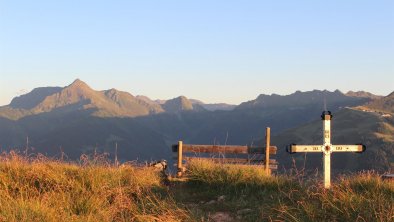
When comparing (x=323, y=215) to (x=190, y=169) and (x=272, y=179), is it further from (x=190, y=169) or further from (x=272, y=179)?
(x=190, y=169)

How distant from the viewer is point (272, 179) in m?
10.7

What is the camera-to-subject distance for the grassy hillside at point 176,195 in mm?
6664

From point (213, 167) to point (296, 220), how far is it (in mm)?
5417

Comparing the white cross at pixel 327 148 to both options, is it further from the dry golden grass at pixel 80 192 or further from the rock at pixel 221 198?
the dry golden grass at pixel 80 192

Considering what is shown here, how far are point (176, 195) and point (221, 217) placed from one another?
2.07 meters

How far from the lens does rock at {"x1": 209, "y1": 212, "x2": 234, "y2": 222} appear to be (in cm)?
817

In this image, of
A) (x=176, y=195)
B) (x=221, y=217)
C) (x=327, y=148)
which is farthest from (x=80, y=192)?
(x=327, y=148)

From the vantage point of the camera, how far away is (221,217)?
8414 millimetres

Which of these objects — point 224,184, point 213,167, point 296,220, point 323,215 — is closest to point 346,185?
point 323,215

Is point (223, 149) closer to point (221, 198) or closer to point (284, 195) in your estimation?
point (221, 198)

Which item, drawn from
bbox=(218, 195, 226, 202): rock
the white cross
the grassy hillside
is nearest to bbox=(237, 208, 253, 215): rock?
the grassy hillside

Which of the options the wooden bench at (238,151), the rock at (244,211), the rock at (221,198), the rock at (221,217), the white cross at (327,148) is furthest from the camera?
the wooden bench at (238,151)

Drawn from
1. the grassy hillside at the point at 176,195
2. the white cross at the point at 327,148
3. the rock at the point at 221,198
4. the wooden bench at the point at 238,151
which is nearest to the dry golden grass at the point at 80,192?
the grassy hillside at the point at 176,195

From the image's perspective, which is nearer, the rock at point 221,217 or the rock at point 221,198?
the rock at point 221,217
